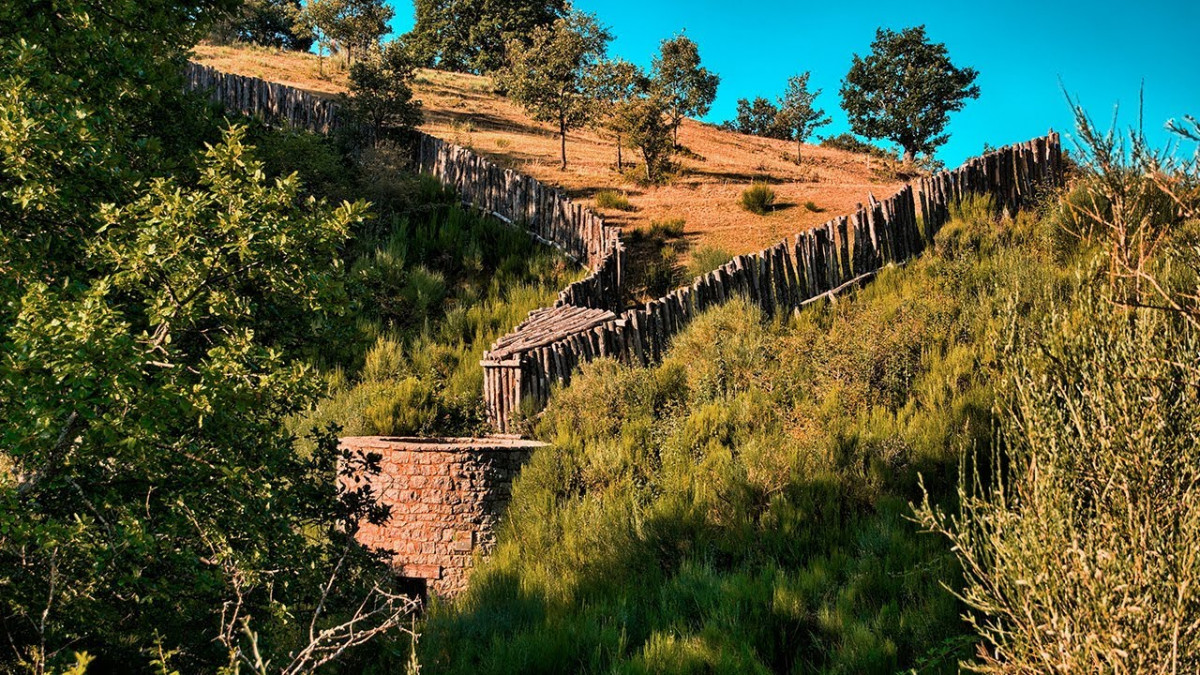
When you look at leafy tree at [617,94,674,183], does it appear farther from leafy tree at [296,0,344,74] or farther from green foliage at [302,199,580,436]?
leafy tree at [296,0,344,74]

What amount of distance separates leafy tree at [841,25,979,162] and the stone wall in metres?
29.7

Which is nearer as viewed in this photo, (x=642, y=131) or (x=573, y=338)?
(x=573, y=338)

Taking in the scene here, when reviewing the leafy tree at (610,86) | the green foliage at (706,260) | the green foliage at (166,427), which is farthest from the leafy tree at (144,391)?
the leafy tree at (610,86)

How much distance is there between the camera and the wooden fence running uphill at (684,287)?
11133 millimetres

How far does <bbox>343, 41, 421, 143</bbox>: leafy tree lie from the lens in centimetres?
2139

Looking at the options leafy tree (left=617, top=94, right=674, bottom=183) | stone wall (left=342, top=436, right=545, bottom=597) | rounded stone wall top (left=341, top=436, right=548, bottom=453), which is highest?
leafy tree (left=617, top=94, right=674, bottom=183)

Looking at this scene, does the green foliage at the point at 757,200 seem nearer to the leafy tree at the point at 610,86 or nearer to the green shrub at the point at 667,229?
the green shrub at the point at 667,229

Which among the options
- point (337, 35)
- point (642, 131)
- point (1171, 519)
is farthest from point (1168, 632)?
point (337, 35)

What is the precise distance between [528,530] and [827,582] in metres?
3.58

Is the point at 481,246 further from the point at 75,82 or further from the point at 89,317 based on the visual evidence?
the point at 89,317

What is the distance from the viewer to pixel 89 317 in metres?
4.46

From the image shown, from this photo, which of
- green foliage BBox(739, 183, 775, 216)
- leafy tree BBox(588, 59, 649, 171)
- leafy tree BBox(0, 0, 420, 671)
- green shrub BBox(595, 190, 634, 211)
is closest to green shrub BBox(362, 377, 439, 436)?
leafy tree BBox(0, 0, 420, 671)

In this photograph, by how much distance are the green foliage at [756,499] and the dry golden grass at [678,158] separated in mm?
5435

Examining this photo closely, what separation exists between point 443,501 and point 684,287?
5.13m
